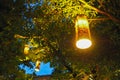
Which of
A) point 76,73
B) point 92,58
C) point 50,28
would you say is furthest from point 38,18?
point 76,73

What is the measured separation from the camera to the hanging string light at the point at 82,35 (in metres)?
5.93

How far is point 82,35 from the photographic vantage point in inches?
237

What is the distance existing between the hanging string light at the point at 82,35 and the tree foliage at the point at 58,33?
4.42 ft

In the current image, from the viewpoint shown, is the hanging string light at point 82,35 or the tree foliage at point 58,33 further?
the tree foliage at point 58,33

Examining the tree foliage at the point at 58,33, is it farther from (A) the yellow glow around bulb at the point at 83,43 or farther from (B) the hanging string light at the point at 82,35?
(A) the yellow glow around bulb at the point at 83,43

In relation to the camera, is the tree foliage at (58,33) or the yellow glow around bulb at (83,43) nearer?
the yellow glow around bulb at (83,43)

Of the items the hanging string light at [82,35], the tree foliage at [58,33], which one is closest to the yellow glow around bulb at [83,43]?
the hanging string light at [82,35]

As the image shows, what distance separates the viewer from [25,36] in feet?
36.7

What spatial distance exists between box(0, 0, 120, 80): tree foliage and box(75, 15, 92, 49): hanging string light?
1.35 m

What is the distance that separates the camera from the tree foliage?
866 centimetres

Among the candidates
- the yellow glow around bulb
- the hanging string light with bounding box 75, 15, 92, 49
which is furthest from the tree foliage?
the yellow glow around bulb

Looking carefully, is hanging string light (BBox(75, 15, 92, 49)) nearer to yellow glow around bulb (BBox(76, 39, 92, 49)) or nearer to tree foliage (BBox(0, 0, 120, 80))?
yellow glow around bulb (BBox(76, 39, 92, 49))

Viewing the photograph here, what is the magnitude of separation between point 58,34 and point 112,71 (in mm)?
2560

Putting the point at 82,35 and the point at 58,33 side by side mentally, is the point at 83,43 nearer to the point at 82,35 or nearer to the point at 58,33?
the point at 82,35
